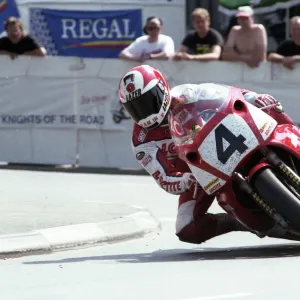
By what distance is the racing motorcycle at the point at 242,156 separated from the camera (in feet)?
27.6

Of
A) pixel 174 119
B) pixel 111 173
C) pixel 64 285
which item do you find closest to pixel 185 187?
pixel 174 119

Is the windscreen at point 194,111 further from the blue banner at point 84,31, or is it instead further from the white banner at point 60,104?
the blue banner at point 84,31

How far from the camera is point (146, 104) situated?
8961 mm

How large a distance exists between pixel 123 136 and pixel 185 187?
785 centimetres

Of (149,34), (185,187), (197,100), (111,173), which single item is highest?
(197,100)

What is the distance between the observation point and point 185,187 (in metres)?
9.01

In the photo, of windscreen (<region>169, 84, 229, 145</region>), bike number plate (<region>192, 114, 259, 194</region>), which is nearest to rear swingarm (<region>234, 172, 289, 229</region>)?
bike number plate (<region>192, 114, 259, 194</region>)

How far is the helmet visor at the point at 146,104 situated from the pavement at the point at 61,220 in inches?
56.5

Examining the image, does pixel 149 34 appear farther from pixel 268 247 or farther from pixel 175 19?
pixel 268 247

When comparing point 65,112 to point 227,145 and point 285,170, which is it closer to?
point 227,145

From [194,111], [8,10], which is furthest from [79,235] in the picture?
[8,10]

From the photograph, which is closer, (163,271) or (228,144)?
(163,271)

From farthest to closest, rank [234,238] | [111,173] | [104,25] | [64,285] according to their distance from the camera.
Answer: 1. [104,25]
2. [111,173]
3. [234,238]
4. [64,285]

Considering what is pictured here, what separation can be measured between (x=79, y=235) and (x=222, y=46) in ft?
22.5
